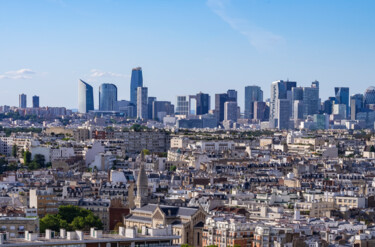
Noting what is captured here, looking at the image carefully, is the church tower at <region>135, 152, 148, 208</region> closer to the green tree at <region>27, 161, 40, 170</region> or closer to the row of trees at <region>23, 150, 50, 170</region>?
the green tree at <region>27, 161, 40, 170</region>

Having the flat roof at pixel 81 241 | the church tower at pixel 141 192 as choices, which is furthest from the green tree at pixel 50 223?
the flat roof at pixel 81 241

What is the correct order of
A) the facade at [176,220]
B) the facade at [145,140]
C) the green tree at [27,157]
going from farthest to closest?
the facade at [145,140] < the green tree at [27,157] < the facade at [176,220]

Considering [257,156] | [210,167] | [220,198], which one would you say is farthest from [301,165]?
[220,198]

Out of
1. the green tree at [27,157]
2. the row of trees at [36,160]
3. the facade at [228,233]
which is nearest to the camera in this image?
the facade at [228,233]

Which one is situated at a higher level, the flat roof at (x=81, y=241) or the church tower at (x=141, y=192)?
the flat roof at (x=81, y=241)

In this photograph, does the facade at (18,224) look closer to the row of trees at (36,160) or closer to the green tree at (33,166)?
the green tree at (33,166)

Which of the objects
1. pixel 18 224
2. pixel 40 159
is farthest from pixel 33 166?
pixel 18 224

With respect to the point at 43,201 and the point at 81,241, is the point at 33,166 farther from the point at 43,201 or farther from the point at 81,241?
the point at 81,241

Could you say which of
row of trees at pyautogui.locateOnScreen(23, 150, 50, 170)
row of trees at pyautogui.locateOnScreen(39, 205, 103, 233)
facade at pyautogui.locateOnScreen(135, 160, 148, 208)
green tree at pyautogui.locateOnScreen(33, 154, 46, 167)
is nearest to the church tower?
facade at pyautogui.locateOnScreen(135, 160, 148, 208)

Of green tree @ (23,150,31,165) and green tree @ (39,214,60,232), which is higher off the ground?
green tree @ (23,150,31,165)
